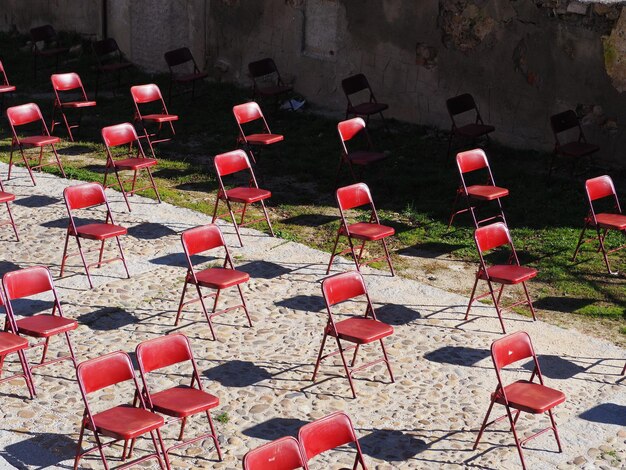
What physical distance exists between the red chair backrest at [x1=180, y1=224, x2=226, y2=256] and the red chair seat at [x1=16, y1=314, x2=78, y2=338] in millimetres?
1376

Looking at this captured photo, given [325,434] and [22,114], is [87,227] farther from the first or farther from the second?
[325,434]

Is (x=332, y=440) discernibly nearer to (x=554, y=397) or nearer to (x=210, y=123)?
(x=554, y=397)

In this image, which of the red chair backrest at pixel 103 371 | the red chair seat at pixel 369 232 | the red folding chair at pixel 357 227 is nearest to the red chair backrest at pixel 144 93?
the red folding chair at pixel 357 227

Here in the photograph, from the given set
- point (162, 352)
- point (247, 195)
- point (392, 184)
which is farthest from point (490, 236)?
point (392, 184)

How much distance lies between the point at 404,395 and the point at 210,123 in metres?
8.55

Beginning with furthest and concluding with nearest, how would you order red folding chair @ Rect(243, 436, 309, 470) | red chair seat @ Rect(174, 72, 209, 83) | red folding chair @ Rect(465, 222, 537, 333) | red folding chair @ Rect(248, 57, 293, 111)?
red chair seat @ Rect(174, 72, 209, 83) → red folding chair @ Rect(248, 57, 293, 111) → red folding chair @ Rect(465, 222, 537, 333) → red folding chair @ Rect(243, 436, 309, 470)

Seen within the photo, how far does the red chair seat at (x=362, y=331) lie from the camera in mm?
8484

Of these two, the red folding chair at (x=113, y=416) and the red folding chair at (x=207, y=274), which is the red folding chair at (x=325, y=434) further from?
the red folding chair at (x=207, y=274)

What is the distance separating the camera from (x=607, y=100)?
45.5 ft

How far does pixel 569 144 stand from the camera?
1355 centimetres

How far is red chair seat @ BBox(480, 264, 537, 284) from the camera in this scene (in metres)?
9.72

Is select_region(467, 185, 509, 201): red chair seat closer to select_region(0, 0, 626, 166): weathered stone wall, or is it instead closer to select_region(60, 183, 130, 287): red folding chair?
select_region(0, 0, 626, 166): weathered stone wall

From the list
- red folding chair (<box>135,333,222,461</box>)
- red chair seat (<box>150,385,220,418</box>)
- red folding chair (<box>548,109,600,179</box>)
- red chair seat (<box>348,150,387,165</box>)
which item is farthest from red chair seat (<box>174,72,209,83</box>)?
red chair seat (<box>150,385,220,418</box>)

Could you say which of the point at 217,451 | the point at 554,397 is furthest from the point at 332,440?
the point at 554,397
